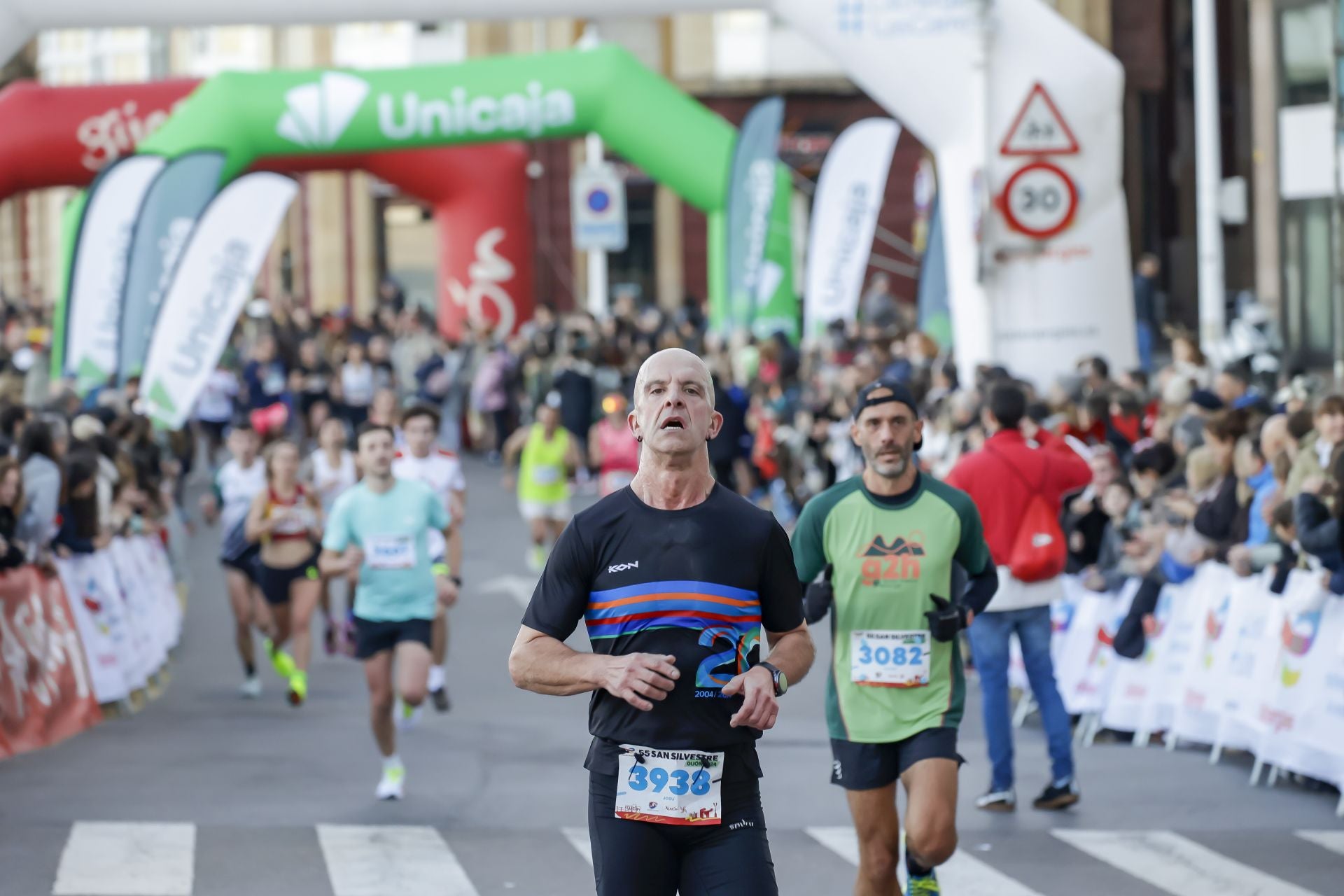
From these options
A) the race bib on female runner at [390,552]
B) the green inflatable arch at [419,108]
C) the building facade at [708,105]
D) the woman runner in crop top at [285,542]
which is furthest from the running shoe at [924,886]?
the building facade at [708,105]

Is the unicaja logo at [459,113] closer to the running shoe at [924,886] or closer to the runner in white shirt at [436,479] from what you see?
the runner in white shirt at [436,479]

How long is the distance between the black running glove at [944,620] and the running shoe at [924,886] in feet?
2.59

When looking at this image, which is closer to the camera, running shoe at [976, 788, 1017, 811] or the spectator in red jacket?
the spectator in red jacket

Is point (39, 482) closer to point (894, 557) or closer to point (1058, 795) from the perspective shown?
point (1058, 795)

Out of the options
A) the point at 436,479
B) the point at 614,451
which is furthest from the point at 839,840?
the point at 614,451

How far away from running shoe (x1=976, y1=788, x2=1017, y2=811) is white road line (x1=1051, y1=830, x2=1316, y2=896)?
1.45ft

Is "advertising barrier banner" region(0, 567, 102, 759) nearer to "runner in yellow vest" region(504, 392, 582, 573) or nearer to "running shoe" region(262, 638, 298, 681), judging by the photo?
"running shoe" region(262, 638, 298, 681)

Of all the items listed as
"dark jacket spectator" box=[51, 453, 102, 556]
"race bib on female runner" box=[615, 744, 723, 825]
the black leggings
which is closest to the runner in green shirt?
"race bib on female runner" box=[615, 744, 723, 825]

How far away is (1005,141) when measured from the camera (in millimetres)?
16438

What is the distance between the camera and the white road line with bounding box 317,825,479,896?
28.5ft

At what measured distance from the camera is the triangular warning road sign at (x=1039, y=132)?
16.3 meters

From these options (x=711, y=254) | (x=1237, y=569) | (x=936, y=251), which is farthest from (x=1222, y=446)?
(x=711, y=254)

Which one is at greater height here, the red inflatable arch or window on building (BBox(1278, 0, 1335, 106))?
window on building (BBox(1278, 0, 1335, 106))

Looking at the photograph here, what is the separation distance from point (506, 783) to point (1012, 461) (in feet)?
→ 9.93
